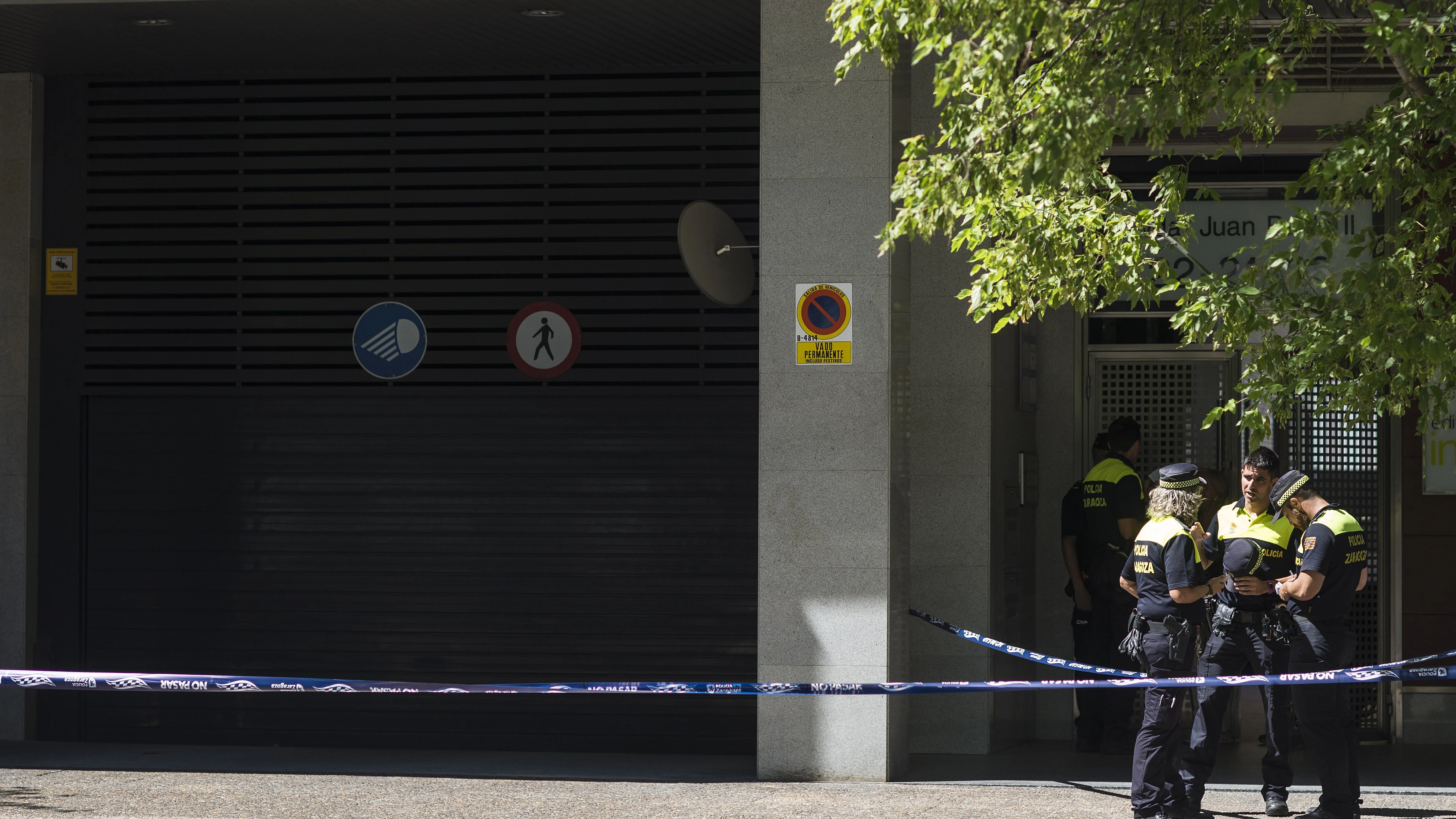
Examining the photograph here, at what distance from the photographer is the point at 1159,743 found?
7664mm

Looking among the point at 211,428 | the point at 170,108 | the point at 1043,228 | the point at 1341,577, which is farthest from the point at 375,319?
the point at 1341,577

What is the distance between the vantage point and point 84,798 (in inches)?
332

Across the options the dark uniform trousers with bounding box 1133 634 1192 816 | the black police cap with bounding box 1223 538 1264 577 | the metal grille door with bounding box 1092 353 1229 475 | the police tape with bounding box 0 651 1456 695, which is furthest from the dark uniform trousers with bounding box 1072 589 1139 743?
the dark uniform trousers with bounding box 1133 634 1192 816

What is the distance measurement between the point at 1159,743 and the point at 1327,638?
999mm

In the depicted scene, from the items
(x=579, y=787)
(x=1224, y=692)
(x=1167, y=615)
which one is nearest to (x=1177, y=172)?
(x=1167, y=615)

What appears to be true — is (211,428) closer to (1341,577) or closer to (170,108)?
(170,108)

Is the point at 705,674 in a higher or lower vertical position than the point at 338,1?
lower

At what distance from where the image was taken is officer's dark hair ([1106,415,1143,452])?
10.1m

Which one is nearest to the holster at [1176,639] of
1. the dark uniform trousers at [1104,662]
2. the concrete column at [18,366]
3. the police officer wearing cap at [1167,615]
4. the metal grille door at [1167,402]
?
the police officer wearing cap at [1167,615]

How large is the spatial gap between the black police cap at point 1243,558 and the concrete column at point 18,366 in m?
7.67

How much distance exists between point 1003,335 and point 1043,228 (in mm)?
3276

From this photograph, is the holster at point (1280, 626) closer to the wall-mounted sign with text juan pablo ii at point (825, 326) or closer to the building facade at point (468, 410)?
the building facade at point (468, 410)

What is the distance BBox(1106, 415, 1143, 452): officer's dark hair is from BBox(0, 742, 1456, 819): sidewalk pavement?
1.93 meters

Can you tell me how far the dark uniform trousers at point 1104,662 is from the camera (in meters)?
10.1
